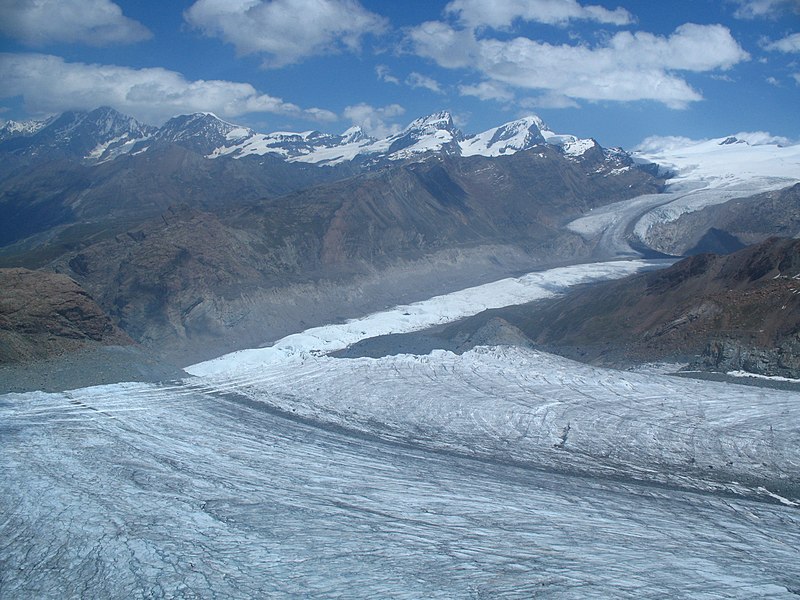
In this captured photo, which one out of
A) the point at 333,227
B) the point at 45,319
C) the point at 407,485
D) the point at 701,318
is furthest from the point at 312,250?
the point at 407,485

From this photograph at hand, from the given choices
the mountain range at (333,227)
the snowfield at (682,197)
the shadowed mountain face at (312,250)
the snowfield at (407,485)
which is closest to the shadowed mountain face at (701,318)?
the snowfield at (407,485)

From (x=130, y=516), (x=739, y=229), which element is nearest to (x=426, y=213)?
(x=739, y=229)

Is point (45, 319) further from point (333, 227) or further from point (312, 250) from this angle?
point (333, 227)

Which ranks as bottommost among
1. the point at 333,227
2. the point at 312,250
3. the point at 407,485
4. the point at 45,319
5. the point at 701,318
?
the point at 407,485

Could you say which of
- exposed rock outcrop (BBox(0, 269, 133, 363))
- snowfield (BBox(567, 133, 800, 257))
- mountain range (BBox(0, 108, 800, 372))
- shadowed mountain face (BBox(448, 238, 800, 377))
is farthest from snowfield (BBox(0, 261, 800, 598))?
snowfield (BBox(567, 133, 800, 257))

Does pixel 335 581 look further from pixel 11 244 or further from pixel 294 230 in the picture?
pixel 11 244

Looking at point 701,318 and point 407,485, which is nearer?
point 407,485

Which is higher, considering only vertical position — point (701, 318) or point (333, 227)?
point (333, 227)

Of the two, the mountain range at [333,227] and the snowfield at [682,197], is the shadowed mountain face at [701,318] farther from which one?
the snowfield at [682,197]
